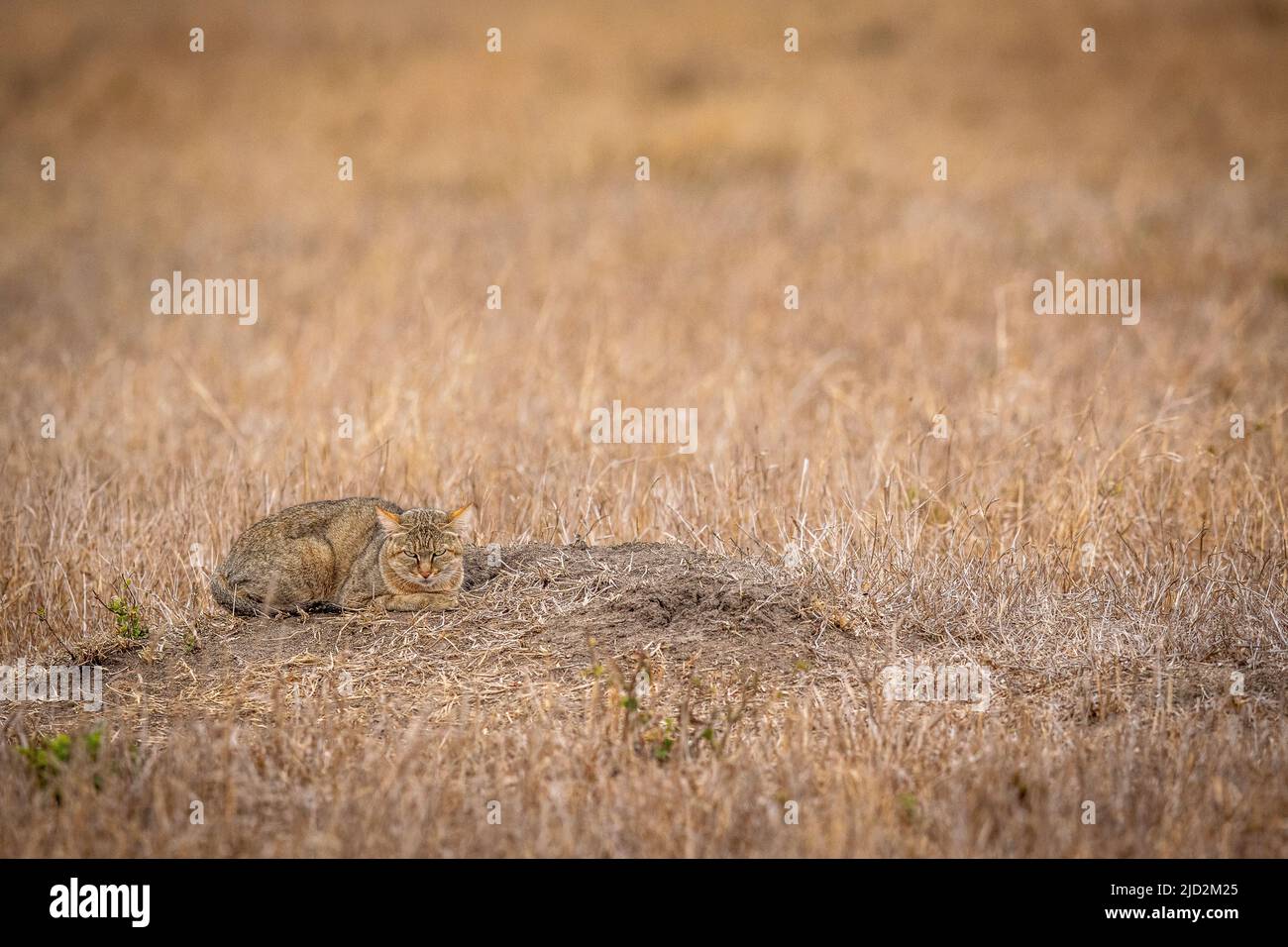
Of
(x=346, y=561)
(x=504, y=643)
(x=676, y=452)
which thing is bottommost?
(x=504, y=643)

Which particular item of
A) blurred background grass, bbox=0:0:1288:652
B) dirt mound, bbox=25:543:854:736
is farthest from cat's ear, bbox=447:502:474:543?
blurred background grass, bbox=0:0:1288:652

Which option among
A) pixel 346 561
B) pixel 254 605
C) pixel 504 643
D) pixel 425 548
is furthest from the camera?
pixel 346 561

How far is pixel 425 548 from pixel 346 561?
0.74 m

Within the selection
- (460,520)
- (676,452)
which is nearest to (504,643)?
(460,520)

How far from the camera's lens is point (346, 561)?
671 cm

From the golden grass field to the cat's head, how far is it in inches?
8.4

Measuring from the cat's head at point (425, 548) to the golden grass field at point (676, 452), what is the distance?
0.21 metres

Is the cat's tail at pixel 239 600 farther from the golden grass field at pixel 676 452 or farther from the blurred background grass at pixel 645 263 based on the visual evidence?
the blurred background grass at pixel 645 263

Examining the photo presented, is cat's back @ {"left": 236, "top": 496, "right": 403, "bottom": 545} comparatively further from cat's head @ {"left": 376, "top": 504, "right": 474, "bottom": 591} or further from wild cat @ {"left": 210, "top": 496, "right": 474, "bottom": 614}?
cat's head @ {"left": 376, "top": 504, "right": 474, "bottom": 591}

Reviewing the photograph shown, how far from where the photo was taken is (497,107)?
25.2 meters

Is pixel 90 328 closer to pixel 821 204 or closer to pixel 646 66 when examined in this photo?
pixel 821 204

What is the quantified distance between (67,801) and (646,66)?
79.4 ft

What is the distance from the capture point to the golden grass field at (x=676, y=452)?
4.66 m

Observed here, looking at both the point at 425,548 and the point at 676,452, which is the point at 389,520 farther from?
the point at 676,452
